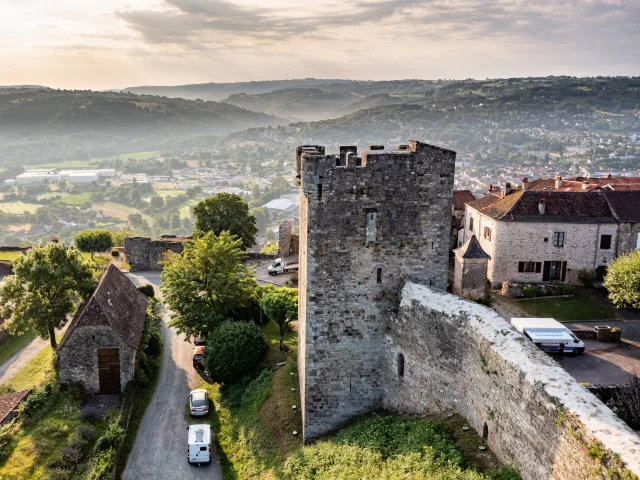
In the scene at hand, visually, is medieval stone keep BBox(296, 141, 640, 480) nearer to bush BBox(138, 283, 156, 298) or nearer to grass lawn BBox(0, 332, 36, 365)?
grass lawn BBox(0, 332, 36, 365)

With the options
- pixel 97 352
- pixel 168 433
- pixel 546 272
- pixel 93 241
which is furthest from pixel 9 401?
pixel 546 272

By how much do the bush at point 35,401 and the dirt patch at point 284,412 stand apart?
1103 centimetres

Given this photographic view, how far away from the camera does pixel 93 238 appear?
56688 mm

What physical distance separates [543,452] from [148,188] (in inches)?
7401

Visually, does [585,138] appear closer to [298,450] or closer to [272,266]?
[272,266]

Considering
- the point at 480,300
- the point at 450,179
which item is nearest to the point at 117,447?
the point at 450,179

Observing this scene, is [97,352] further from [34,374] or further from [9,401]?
[34,374]

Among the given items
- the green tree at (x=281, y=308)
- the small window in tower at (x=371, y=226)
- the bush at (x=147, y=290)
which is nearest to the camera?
the small window in tower at (x=371, y=226)

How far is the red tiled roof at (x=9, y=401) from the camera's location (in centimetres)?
2572

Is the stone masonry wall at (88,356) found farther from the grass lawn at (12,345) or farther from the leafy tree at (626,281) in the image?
the leafy tree at (626,281)

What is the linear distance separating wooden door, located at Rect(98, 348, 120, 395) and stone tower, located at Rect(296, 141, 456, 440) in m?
12.9

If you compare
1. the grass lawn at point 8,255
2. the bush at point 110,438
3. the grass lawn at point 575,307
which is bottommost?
the grass lawn at point 8,255

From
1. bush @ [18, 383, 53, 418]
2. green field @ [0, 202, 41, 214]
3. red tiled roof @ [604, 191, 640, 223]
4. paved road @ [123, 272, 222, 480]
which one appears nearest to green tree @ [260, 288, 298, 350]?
paved road @ [123, 272, 222, 480]

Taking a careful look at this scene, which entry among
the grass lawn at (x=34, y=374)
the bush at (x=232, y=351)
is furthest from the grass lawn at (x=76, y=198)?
the bush at (x=232, y=351)
